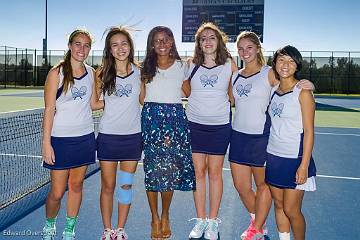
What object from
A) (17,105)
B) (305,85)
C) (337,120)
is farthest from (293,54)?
(17,105)

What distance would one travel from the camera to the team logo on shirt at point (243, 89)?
3.59 m

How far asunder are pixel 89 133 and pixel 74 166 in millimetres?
316

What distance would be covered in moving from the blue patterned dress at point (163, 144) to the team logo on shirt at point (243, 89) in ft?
1.90

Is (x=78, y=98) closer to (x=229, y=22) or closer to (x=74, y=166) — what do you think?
(x=74, y=166)

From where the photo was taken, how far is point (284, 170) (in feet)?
10.3

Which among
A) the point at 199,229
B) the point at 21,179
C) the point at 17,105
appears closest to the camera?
the point at 199,229

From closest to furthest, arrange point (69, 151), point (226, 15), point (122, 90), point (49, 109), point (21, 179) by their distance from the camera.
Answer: point (49, 109)
point (69, 151)
point (122, 90)
point (21, 179)
point (226, 15)

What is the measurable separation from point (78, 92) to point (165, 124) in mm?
825

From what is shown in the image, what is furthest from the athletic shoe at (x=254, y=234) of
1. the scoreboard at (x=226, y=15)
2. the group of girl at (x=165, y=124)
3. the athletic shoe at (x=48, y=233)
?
the scoreboard at (x=226, y=15)

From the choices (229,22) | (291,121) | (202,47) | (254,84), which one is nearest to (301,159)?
(291,121)

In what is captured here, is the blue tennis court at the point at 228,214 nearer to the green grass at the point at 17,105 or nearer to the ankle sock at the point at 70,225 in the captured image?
the ankle sock at the point at 70,225

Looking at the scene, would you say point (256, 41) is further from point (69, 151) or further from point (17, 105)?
point (17, 105)

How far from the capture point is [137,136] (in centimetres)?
363

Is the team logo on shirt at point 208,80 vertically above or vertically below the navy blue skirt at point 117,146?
above
